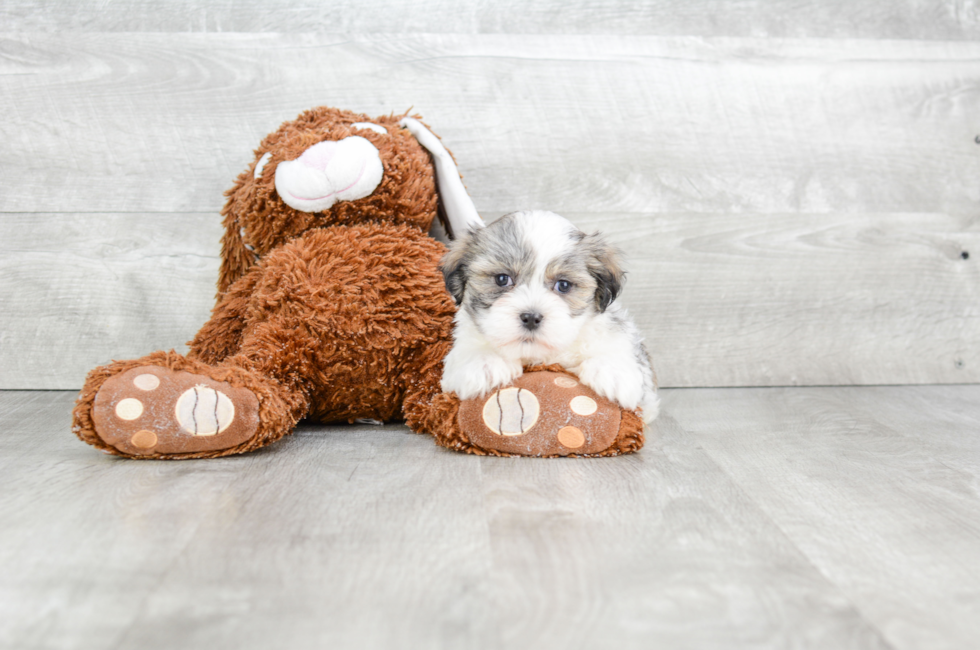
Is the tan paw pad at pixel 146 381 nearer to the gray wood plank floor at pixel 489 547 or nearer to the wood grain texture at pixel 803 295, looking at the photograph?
the gray wood plank floor at pixel 489 547

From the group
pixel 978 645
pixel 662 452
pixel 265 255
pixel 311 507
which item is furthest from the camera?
pixel 265 255

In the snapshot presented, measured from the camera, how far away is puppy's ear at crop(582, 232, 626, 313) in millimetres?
1477

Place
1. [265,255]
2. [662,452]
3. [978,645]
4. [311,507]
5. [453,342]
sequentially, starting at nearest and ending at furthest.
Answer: [978,645], [311,507], [662,452], [453,342], [265,255]

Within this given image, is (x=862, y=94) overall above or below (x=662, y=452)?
above

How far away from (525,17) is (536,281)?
40.6 inches

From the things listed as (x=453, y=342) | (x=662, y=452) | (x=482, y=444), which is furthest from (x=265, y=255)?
(x=662, y=452)

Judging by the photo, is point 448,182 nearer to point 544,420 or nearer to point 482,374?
point 482,374

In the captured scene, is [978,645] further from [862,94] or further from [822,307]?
[862,94]

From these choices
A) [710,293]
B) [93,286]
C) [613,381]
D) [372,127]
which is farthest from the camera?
[710,293]

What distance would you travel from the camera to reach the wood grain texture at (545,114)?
2.06 m

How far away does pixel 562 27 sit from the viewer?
7.05 ft

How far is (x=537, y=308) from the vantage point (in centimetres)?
141

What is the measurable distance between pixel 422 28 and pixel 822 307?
1.37 meters

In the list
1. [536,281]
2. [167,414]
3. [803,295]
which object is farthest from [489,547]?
[803,295]
